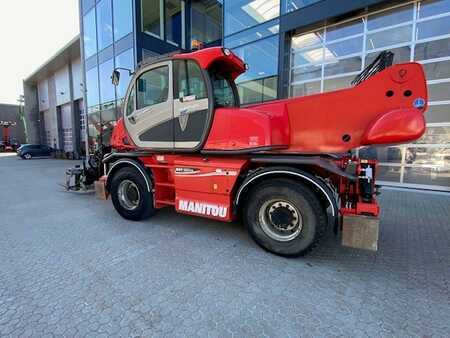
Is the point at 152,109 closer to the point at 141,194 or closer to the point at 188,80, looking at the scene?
the point at 188,80

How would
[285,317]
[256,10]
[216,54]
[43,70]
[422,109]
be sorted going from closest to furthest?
1. [285,317]
2. [422,109]
3. [216,54]
4. [256,10]
5. [43,70]

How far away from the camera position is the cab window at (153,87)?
397 cm

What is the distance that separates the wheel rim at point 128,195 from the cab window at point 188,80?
2.07m

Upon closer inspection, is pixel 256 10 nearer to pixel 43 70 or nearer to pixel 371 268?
pixel 371 268

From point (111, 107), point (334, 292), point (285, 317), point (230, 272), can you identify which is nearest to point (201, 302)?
point (230, 272)

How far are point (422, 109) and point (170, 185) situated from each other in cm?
376

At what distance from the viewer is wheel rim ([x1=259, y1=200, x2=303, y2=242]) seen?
10.3ft

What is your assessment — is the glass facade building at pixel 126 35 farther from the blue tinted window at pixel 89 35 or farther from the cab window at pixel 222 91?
the cab window at pixel 222 91

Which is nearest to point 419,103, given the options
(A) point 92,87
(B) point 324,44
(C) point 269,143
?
(C) point 269,143

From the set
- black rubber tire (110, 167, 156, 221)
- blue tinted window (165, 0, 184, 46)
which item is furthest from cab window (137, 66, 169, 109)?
blue tinted window (165, 0, 184, 46)

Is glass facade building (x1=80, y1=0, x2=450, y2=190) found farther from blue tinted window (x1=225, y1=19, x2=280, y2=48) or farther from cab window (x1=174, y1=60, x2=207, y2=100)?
cab window (x1=174, y1=60, x2=207, y2=100)

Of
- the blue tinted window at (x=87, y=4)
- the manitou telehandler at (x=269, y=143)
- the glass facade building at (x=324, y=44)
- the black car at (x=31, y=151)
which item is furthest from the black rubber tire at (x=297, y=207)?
the black car at (x=31, y=151)

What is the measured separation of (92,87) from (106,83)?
6.67 ft

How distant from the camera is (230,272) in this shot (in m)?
2.85
